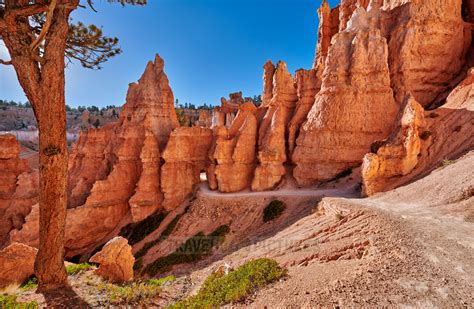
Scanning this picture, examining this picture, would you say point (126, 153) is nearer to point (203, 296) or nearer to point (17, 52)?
point (17, 52)

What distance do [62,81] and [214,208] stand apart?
58.1 ft

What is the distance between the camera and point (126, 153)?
26297 millimetres

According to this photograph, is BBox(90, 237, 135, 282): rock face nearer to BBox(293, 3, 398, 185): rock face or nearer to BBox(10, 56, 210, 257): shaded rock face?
BBox(10, 56, 210, 257): shaded rock face

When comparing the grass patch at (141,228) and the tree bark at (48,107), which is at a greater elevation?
the tree bark at (48,107)

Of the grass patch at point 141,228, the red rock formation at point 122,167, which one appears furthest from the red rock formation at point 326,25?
the grass patch at point 141,228

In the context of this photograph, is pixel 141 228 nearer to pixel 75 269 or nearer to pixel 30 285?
pixel 75 269

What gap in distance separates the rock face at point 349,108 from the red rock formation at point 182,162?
11528 mm

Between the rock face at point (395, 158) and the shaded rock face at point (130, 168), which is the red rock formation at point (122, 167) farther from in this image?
the rock face at point (395, 158)

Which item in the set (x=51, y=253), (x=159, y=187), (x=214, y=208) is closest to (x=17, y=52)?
(x=51, y=253)

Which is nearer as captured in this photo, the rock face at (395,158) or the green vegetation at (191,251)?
the rock face at (395,158)

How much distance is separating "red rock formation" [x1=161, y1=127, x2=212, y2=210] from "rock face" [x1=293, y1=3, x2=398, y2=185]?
11528 millimetres

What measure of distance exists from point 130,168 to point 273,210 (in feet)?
51.6

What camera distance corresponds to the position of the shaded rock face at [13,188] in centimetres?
2256

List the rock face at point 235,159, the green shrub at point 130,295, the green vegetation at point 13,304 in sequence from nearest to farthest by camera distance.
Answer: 1. the green vegetation at point 13,304
2. the green shrub at point 130,295
3. the rock face at point 235,159
